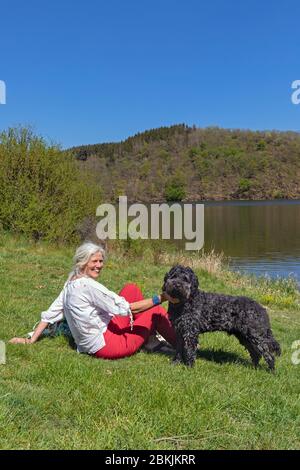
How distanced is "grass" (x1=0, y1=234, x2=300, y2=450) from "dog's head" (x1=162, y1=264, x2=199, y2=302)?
0.91 meters

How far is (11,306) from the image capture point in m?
8.16

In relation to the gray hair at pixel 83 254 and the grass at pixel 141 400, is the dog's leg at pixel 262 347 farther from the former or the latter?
the gray hair at pixel 83 254

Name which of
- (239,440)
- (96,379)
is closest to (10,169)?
(96,379)

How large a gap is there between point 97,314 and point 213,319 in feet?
5.01

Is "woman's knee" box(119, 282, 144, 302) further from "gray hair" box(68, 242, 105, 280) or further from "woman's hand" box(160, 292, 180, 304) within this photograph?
"gray hair" box(68, 242, 105, 280)

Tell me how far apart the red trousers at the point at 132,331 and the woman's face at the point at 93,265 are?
0.64 m

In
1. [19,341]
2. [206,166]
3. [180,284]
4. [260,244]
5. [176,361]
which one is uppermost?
[206,166]

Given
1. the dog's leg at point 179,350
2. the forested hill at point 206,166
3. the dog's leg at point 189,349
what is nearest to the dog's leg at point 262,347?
the dog's leg at point 189,349

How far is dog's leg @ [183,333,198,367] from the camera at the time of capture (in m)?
6.08

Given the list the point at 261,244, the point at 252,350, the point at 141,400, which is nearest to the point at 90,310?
the point at 141,400

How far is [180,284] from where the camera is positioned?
5.98 meters

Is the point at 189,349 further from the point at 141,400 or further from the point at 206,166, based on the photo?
the point at 206,166

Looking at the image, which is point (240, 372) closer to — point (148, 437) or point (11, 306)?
point (148, 437)

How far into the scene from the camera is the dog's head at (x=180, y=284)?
19.6 feet
